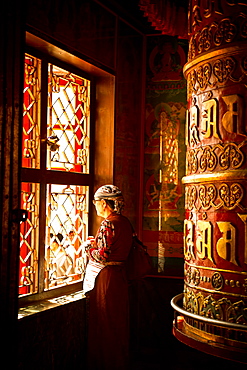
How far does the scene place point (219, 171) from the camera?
8.83 feet

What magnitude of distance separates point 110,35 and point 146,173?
154 cm

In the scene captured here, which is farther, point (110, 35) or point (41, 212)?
point (110, 35)

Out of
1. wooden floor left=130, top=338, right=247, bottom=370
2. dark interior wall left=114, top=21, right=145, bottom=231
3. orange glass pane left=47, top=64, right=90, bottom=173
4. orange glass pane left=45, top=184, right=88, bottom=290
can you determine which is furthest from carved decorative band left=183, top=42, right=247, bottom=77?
wooden floor left=130, top=338, right=247, bottom=370

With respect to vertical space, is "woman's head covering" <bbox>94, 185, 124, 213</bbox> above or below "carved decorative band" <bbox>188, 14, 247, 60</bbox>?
below

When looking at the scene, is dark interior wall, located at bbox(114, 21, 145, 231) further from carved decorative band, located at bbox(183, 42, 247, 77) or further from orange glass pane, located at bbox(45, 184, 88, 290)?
carved decorative band, located at bbox(183, 42, 247, 77)

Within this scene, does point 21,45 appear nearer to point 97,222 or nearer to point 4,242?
point 4,242

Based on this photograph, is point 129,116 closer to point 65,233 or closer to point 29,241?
point 65,233

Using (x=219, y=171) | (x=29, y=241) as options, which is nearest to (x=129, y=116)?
(x=29, y=241)

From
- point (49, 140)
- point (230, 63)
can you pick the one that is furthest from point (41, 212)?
point (230, 63)

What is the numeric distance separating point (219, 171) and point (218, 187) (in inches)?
3.4

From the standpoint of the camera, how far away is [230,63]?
2.68 m

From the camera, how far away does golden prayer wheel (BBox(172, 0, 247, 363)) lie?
8.55ft

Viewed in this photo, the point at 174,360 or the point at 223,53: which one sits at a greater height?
the point at 223,53

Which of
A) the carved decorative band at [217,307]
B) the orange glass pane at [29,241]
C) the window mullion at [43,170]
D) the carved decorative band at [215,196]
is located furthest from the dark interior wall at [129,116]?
the carved decorative band at [217,307]
